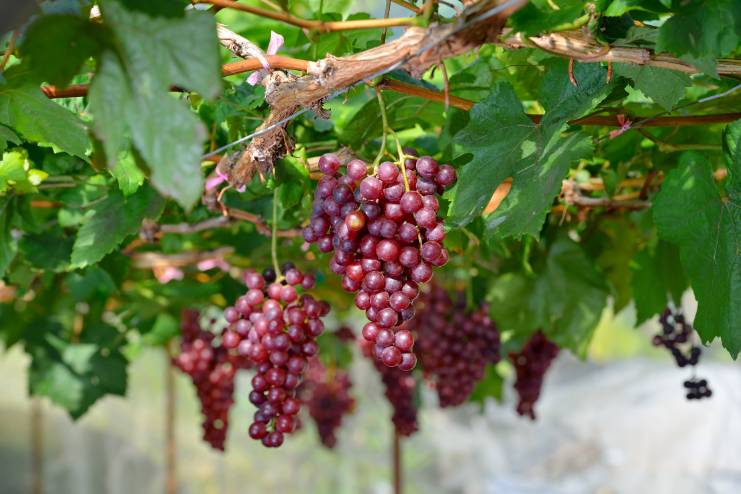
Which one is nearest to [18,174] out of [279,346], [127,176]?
[127,176]

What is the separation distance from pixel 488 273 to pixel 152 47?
123 cm

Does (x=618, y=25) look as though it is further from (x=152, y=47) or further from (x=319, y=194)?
(x=152, y=47)

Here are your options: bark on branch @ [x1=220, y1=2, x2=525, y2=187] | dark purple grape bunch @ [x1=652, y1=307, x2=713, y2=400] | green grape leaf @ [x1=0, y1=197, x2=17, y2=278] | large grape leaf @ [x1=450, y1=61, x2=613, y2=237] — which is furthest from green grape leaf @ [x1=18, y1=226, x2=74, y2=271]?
dark purple grape bunch @ [x1=652, y1=307, x2=713, y2=400]

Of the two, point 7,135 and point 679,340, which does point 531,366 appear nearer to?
point 679,340

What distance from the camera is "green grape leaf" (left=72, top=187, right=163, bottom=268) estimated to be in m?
1.30

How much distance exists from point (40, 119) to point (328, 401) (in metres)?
2.35

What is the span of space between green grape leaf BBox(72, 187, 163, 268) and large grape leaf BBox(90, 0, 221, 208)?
0.61 meters

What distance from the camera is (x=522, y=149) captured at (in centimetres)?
101

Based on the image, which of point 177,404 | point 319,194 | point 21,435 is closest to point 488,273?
point 319,194

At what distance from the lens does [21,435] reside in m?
7.08

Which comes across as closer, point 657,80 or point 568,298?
point 657,80

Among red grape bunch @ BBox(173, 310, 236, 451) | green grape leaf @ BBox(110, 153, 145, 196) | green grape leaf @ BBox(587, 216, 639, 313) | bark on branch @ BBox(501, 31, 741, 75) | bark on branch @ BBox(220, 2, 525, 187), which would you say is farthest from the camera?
red grape bunch @ BBox(173, 310, 236, 451)

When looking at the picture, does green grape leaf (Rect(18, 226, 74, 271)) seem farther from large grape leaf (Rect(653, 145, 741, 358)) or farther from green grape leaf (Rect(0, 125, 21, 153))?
large grape leaf (Rect(653, 145, 741, 358))

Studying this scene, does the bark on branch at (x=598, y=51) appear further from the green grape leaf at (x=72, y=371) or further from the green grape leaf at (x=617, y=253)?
the green grape leaf at (x=72, y=371)
